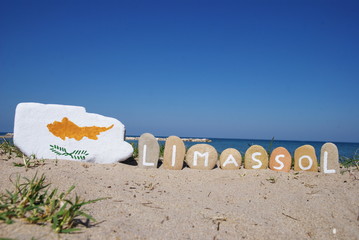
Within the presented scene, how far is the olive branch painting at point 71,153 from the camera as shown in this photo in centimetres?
418

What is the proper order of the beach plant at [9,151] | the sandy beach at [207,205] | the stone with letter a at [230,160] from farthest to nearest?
1. the stone with letter a at [230,160]
2. the beach plant at [9,151]
3. the sandy beach at [207,205]

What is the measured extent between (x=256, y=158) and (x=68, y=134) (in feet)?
10.3

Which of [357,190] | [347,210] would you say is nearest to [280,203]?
[347,210]

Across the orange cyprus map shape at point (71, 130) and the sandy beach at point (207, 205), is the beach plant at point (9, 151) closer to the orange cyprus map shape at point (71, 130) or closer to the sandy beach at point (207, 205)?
the orange cyprus map shape at point (71, 130)

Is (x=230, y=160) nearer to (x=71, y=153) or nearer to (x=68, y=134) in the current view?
(x=71, y=153)

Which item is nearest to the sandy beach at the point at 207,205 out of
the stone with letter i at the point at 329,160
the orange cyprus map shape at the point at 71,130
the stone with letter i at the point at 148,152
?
the stone with letter i at the point at 329,160

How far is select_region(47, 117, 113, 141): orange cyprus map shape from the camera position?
4.23m

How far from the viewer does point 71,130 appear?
430 centimetres

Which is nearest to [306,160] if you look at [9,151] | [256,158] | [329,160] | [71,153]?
[329,160]

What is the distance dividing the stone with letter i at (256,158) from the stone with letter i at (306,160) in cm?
52

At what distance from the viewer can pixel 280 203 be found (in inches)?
102

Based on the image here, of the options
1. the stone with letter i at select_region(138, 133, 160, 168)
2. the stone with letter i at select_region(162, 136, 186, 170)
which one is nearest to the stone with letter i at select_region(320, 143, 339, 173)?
the stone with letter i at select_region(162, 136, 186, 170)

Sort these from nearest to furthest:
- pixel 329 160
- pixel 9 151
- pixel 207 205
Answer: pixel 207 205, pixel 329 160, pixel 9 151

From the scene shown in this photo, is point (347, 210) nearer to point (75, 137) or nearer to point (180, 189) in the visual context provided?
point (180, 189)
